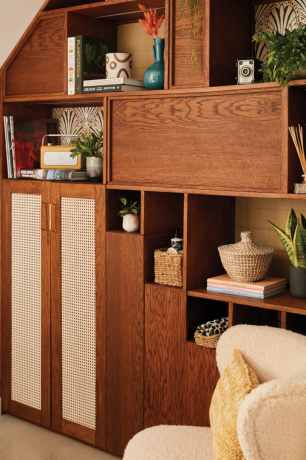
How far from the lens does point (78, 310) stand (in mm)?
2885

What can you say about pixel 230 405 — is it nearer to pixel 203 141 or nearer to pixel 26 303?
pixel 203 141

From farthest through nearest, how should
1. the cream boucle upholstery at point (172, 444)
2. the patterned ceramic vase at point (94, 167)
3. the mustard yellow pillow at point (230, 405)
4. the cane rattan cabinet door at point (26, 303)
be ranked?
1. the cane rattan cabinet door at point (26, 303)
2. the patterned ceramic vase at point (94, 167)
3. the cream boucle upholstery at point (172, 444)
4. the mustard yellow pillow at point (230, 405)

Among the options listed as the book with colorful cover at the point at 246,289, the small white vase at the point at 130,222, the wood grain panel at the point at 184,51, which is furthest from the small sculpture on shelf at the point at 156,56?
the book with colorful cover at the point at 246,289

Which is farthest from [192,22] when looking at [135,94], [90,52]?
[90,52]

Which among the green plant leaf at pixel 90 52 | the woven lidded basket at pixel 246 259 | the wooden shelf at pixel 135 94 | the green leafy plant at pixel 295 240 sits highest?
the green plant leaf at pixel 90 52

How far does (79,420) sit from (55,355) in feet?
Answer: 1.19

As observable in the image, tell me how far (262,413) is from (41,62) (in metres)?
2.24

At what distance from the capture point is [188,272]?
249cm

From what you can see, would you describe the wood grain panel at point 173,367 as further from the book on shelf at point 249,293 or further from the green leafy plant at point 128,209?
the green leafy plant at point 128,209

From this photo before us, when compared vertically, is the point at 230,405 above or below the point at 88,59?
below

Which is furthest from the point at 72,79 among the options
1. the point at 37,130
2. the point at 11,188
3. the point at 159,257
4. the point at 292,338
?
the point at 292,338

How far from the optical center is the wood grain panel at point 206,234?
2496 mm

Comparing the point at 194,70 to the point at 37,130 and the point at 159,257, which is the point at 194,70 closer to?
the point at 159,257

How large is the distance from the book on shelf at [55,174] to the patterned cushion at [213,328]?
1.03 meters
